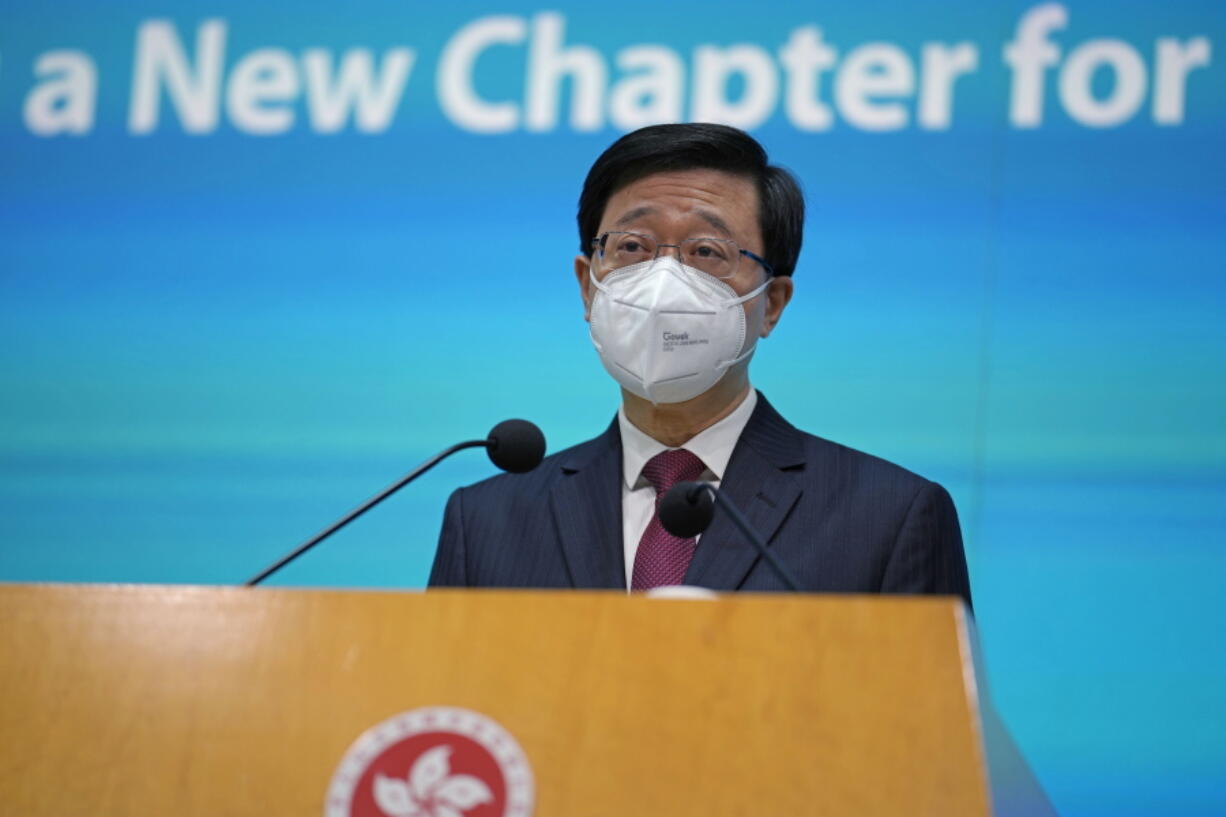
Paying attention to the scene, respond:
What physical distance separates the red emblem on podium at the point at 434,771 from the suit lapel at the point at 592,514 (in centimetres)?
92

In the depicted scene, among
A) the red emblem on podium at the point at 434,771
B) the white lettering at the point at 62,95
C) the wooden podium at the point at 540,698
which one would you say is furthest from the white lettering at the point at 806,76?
the red emblem on podium at the point at 434,771

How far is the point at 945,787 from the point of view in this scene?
3.73ft

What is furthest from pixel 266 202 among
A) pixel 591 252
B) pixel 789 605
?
pixel 789 605

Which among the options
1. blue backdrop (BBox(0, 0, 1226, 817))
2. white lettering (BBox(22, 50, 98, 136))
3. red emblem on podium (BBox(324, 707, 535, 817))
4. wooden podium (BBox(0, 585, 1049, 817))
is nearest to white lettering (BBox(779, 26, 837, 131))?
blue backdrop (BBox(0, 0, 1226, 817))

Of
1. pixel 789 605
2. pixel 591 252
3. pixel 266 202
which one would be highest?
pixel 266 202

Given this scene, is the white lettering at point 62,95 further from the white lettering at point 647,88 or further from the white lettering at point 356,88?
the white lettering at point 647,88

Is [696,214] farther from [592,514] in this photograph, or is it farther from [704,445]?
[592,514]

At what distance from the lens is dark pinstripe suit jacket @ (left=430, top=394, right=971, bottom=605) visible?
6.85ft

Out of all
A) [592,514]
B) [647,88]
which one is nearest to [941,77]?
[647,88]

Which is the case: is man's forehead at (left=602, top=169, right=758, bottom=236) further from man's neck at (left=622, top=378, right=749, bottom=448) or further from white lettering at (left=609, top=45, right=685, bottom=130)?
white lettering at (left=609, top=45, right=685, bottom=130)

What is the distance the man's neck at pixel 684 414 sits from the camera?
2324 mm

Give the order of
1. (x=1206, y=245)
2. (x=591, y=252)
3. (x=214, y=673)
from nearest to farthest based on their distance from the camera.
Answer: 1. (x=214, y=673)
2. (x=591, y=252)
3. (x=1206, y=245)

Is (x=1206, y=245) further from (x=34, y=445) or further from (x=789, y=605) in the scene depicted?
(x=34, y=445)

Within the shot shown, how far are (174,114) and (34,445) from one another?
0.81 metres
